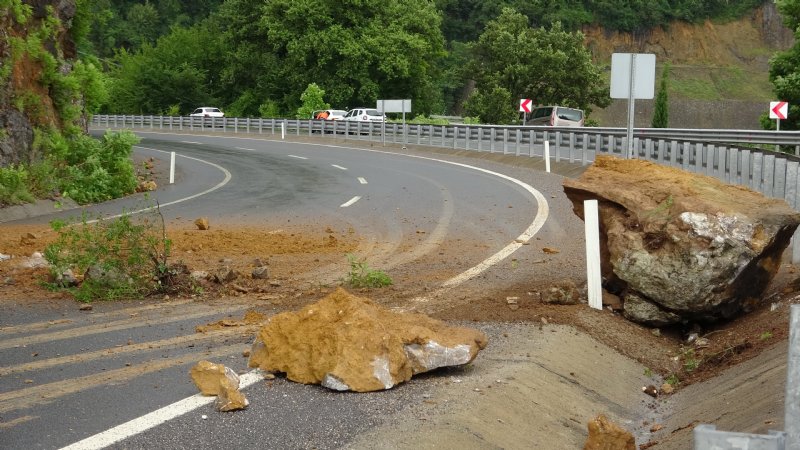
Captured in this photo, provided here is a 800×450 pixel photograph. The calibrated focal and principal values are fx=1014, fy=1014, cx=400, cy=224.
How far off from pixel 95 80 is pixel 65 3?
214 centimetres

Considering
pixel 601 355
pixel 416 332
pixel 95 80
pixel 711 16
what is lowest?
pixel 601 355

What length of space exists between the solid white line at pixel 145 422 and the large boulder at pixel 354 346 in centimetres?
36

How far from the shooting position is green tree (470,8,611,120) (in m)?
69.2

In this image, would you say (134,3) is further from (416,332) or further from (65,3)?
(416,332)

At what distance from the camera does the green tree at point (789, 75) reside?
143ft

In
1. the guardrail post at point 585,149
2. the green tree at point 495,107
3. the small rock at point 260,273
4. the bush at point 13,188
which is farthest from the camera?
the green tree at point 495,107

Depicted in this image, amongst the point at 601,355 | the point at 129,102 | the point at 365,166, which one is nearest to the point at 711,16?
the point at 129,102

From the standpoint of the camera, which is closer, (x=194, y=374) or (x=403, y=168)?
(x=194, y=374)

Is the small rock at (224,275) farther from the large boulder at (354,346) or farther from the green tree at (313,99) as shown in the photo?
the green tree at (313,99)

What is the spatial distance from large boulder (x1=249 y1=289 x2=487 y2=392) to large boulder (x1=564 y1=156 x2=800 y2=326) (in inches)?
112

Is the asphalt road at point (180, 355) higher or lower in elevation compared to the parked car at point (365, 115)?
lower

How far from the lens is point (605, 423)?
6.61 m

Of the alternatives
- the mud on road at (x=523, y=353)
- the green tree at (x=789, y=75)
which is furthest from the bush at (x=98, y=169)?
the green tree at (x=789, y=75)

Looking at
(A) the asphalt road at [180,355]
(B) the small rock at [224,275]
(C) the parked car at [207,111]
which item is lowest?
(A) the asphalt road at [180,355]
